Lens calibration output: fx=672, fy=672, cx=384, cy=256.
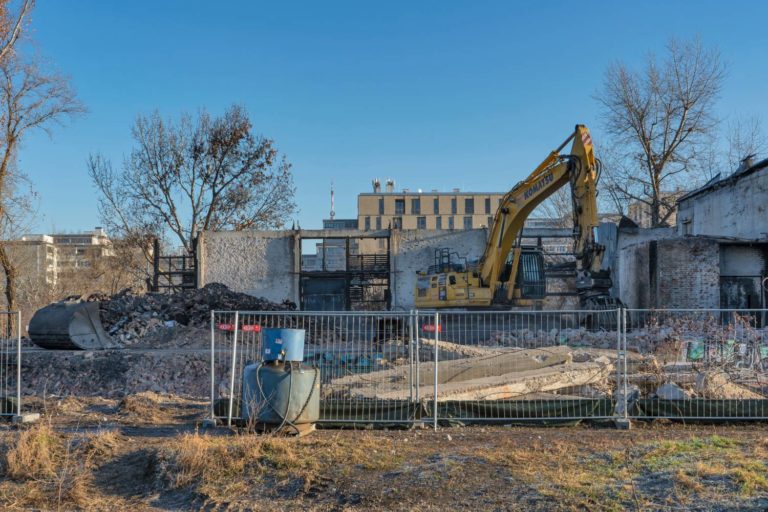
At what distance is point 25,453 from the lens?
740 cm

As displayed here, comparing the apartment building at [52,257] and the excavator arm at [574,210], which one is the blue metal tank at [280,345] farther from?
the apartment building at [52,257]

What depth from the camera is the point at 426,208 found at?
9169 cm

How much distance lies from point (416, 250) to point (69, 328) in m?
20.0

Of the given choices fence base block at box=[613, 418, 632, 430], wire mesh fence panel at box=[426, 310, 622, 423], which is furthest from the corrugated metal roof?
fence base block at box=[613, 418, 632, 430]

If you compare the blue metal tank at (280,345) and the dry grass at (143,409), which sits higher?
the blue metal tank at (280,345)

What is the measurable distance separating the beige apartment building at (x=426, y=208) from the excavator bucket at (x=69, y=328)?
69.2 m

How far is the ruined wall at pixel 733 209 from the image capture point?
2708cm

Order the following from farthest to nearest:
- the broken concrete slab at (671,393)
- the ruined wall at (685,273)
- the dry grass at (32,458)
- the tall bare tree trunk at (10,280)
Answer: the tall bare tree trunk at (10,280), the ruined wall at (685,273), the broken concrete slab at (671,393), the dry grass at (32,458)

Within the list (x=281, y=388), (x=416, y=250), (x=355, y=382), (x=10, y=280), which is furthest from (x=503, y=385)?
(x=416, y=250)

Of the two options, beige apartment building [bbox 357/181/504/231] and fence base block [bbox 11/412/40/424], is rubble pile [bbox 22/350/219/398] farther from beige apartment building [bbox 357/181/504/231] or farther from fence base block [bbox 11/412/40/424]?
beige apartment building [bbox 357/181/504/231]

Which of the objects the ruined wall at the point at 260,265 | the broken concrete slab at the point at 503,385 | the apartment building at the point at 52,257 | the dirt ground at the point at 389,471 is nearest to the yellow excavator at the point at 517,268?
the broken concrete slab at the point at 503,385

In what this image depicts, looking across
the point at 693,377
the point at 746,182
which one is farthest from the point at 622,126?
the point at 693,377

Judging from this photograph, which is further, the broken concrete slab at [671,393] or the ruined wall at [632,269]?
the ruined wall at [632,269]

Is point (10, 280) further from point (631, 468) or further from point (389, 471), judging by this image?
point (631, 468)
